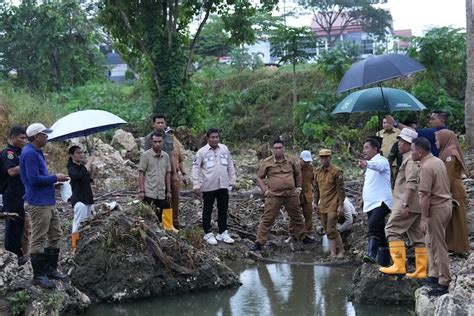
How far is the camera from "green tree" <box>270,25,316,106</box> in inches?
846

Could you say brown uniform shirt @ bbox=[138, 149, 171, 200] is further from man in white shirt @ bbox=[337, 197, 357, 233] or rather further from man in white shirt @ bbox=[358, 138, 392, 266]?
man in white shirt @ bbox=[358, 138, 392, 266]

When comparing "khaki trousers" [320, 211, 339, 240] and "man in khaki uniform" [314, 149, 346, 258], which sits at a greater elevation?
"man in khaki uniform" [314, 149, 346, 258]

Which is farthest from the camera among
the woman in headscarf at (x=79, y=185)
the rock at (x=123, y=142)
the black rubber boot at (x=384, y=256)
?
the rock at (x=123, y=142)

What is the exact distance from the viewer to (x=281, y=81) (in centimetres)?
2647

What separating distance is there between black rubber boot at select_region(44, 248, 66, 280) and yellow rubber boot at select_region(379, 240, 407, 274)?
3.54 m

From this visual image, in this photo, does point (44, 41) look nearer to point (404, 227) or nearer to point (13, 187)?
point (13, 187)

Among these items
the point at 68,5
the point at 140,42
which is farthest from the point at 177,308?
the point at 68,5

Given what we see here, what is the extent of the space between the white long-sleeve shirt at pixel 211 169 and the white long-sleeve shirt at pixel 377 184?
297 centimetres

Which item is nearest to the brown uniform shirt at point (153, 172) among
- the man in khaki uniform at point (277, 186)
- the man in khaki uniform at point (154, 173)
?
the man in khaki uniform at point (154, 173)

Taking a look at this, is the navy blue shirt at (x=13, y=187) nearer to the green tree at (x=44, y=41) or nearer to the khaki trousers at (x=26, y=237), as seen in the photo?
the khaki trousers at (x=26, y=237)

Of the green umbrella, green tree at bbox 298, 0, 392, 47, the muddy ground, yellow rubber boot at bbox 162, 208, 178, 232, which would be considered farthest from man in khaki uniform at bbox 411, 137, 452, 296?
green tree at bbox 298, 0, 392, 47

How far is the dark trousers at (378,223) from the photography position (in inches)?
324

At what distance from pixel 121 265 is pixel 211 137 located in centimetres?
282

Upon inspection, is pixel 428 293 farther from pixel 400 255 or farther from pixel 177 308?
pixel 177 308
